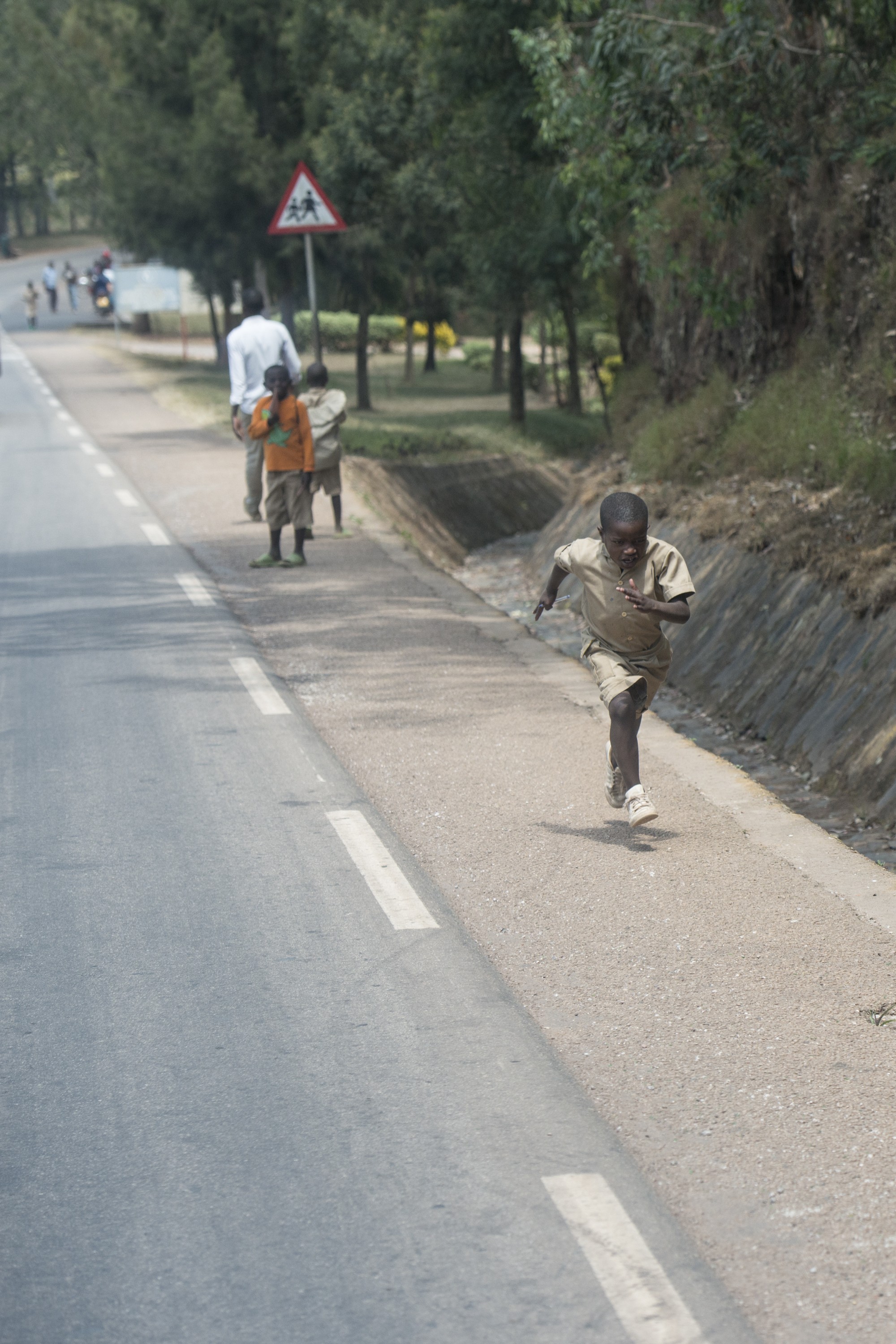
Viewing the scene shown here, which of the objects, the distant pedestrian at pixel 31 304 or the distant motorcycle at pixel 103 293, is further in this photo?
the distant pedestrian at pixel 31 304

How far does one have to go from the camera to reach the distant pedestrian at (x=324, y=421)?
14.0m

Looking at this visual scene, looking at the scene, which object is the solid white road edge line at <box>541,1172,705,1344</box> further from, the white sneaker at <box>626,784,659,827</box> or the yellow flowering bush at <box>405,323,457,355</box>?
the yellow flowering bush at <box>405,323,457,355</box>

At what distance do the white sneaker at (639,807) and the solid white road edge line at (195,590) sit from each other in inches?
237

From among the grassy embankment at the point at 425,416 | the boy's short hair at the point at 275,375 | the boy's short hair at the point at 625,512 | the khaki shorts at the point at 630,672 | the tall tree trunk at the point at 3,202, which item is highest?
the tall tree trunk at the point at 3,202

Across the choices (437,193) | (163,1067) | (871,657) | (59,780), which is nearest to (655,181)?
(871,657)

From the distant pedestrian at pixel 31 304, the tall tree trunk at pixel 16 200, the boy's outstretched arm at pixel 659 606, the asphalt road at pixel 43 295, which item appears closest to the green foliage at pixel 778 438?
the boy's outstretched arm at pixel 659 606

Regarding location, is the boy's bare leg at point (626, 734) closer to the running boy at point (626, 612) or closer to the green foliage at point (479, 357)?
the running boy at point (626, 612)

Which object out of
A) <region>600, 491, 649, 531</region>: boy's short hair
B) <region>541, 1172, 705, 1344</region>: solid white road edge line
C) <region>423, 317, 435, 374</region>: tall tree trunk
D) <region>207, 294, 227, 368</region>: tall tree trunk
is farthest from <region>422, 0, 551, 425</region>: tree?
<region>541, 1172, 705, 1344</region>: solid white road edge line

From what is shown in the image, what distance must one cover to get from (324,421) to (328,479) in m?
0.65

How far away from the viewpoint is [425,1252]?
358 centimetres

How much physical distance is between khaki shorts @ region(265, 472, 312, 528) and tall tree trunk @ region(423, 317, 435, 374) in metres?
35.6

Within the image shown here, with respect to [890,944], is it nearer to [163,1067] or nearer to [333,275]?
[163,1067]

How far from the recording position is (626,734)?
6582mm

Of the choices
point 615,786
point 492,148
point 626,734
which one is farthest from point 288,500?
point 492,148
